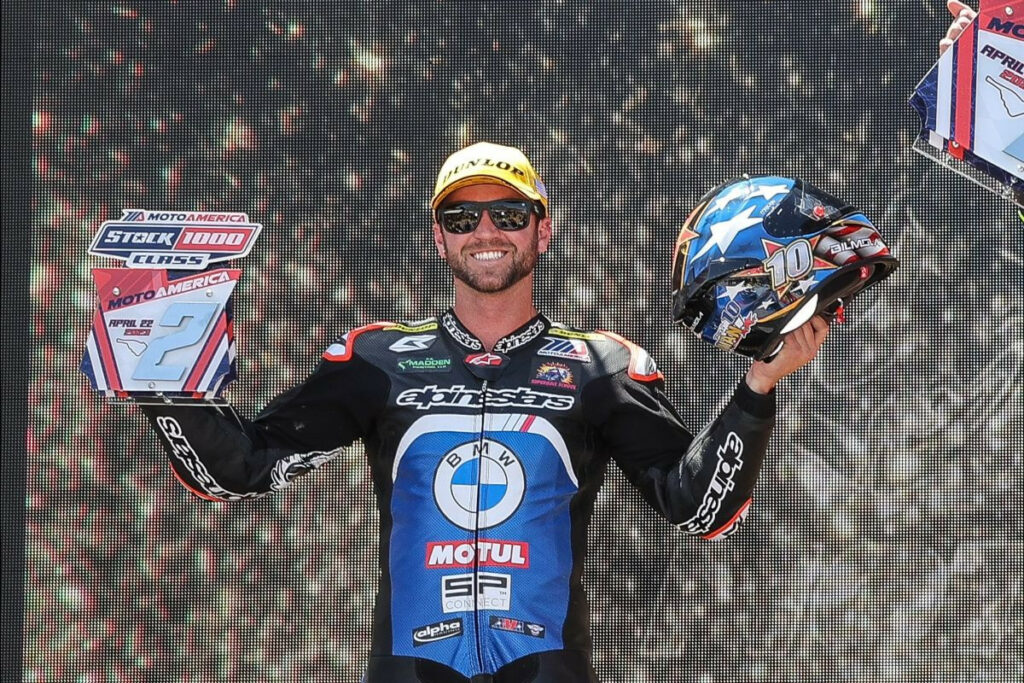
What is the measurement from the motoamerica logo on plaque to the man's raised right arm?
69mm

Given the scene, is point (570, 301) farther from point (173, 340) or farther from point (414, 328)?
point (173, 340)

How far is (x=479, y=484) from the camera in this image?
2.21m

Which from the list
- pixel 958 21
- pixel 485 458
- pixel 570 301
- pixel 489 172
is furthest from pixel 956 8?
pixel 485 458

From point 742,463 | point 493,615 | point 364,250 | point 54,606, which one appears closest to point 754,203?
point 742,463

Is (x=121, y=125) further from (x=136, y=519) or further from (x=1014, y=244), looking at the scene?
(x=1014, y=244)

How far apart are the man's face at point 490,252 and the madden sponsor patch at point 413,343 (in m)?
0.14

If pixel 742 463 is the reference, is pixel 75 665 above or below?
below

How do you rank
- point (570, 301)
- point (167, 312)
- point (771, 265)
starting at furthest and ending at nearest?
1. point (570, 301)
2. point (167, 312)
3. point (771, 265)

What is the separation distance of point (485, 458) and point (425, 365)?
0.23 m

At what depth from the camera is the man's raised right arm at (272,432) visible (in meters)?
2.18

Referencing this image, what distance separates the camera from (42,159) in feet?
10.3

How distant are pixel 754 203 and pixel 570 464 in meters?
0.57

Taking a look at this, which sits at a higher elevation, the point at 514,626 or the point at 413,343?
the point at 413,343

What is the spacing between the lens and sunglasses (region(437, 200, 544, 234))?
7.63 ft
